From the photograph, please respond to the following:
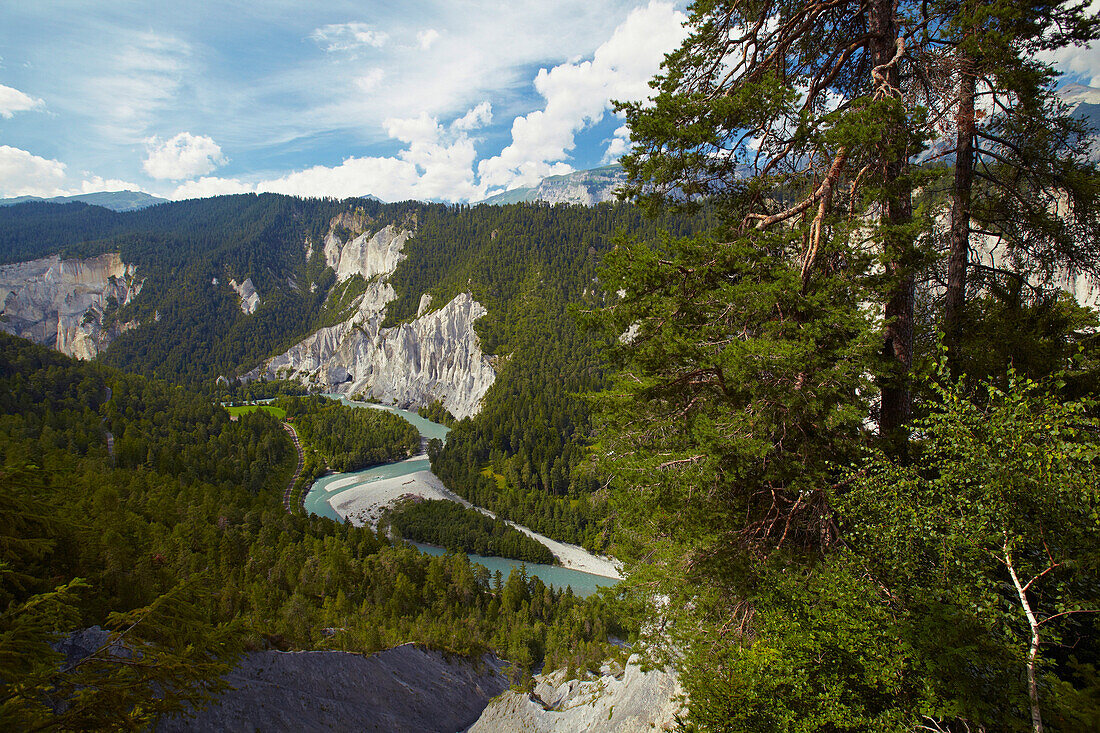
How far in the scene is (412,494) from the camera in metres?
66.0

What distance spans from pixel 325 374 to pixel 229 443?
86.7 meters

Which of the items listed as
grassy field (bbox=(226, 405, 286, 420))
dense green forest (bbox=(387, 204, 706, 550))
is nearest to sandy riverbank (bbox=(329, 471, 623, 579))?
dense green forest (bbox=(387, 204, 706, 550))

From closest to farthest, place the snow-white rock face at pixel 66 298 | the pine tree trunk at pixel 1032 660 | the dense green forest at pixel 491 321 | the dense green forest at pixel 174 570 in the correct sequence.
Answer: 1. the pine tree trunk at pixel 1032 660
2. the dense green forest at pixel 174 570
3. the dense green forest at pixel 491 321
4. the snow-white rock face at pixel 66 298

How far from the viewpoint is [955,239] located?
739 centimetres

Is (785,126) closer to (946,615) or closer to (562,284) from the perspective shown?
(946,615)

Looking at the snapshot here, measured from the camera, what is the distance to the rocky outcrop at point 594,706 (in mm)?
11359

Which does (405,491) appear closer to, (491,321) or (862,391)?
(491,321)

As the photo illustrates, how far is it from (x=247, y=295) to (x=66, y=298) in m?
54.2

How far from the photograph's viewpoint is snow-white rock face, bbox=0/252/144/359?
503 feet

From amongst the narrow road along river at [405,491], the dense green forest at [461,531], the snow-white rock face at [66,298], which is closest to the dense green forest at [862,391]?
the narrow road along river at [405,491]

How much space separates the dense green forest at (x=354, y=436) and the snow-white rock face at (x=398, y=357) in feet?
64.7

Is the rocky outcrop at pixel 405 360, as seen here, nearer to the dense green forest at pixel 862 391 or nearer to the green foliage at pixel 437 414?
the green foliage at pixel 437 414

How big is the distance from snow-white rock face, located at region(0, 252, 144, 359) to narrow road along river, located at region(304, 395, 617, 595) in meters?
152

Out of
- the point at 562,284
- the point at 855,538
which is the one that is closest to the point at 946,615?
the point at 855,538
